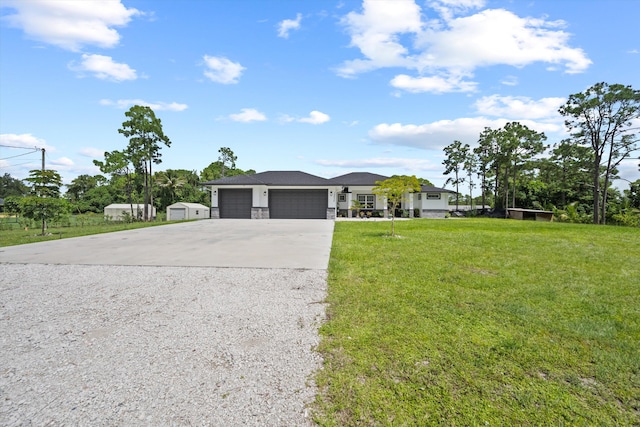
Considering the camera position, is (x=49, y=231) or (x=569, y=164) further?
(x=569, y=164)

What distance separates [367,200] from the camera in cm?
2477

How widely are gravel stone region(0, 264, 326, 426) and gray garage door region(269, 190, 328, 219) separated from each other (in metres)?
17.5

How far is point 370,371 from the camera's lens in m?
2.38

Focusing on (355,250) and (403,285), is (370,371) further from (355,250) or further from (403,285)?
(355,250)

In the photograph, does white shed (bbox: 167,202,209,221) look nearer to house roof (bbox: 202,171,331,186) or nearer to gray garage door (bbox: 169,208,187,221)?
gray garage door (bbox: 169,208,187,221)

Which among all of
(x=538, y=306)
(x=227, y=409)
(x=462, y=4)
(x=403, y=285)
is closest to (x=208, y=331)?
(x=227, y=409)

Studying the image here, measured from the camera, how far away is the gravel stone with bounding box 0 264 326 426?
1966 mm

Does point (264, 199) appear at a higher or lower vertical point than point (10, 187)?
lower

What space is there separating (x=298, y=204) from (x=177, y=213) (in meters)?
13.3

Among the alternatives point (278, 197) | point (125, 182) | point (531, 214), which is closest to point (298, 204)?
point (278, 197)

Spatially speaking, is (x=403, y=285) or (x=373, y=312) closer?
(x=373, y=312)

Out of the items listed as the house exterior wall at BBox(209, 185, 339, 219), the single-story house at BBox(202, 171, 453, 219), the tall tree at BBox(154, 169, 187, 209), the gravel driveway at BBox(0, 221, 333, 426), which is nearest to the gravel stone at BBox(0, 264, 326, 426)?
the gravel driveway at BBox(0, 221, 333, 426)

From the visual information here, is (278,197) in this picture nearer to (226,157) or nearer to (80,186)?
(226,157)

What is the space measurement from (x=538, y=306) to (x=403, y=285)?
1.76 metres
